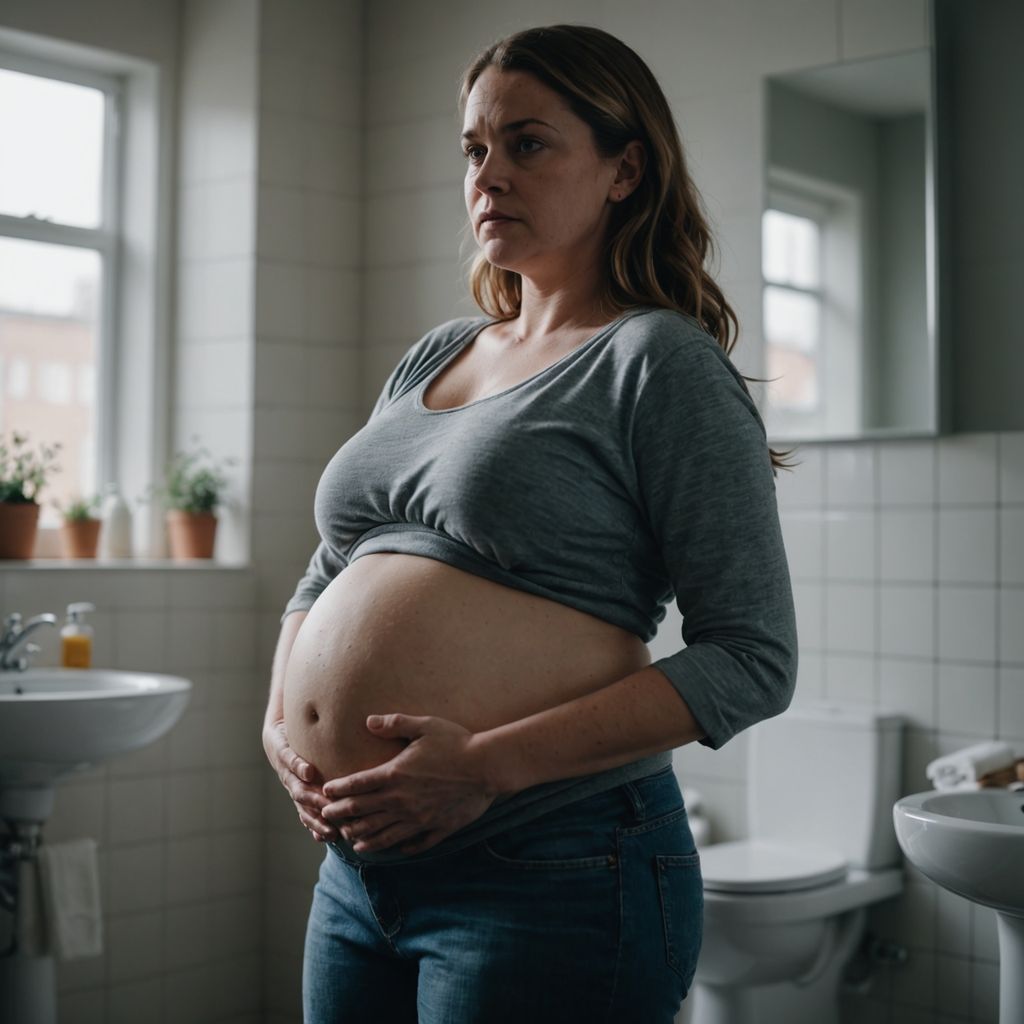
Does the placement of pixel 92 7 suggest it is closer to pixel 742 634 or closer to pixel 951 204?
pixel 951 204

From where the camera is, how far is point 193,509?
3.12 m

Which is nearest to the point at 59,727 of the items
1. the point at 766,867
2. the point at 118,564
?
the point at 118,564

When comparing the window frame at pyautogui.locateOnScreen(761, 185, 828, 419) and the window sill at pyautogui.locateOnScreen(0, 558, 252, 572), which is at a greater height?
the window frame at pyautogui.locateOnScreen(761, 185, 828, 419)

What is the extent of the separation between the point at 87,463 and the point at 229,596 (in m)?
0.55

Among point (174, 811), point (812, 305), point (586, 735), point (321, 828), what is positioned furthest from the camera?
point (174, 811)

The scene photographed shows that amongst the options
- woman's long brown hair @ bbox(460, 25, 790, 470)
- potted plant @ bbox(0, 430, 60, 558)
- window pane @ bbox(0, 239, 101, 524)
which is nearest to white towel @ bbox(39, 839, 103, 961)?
potted plant @ bbox(0, 430, 60, 558)

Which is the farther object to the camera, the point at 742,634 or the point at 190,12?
the point at 190,12

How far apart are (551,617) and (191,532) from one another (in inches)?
85.2

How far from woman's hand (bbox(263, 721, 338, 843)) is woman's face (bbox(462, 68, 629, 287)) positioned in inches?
19.1

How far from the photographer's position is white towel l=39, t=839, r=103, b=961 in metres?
2.49

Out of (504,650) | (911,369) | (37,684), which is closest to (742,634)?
(504,650)

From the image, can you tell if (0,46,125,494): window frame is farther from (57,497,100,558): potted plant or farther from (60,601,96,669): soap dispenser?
(60,601,96,669): soap dispenser

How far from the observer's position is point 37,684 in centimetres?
257

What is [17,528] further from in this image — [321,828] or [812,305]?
[321,828]
